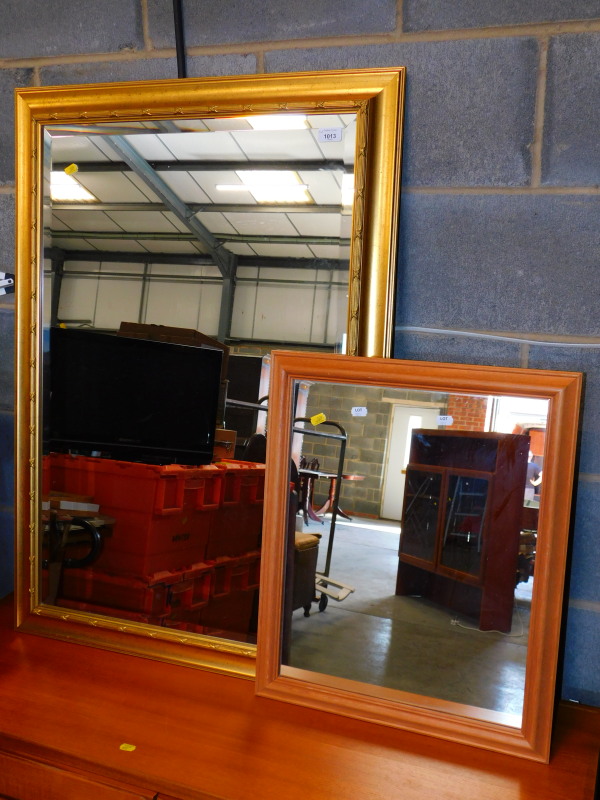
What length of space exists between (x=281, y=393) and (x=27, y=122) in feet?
2.38

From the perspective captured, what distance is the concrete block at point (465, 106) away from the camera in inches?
41.2

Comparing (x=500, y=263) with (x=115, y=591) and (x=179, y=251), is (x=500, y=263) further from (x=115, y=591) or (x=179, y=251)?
(x=115, y=591)

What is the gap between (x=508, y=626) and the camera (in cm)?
98

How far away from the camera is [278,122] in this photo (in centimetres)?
111

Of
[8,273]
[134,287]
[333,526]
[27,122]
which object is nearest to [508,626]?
[333,526]

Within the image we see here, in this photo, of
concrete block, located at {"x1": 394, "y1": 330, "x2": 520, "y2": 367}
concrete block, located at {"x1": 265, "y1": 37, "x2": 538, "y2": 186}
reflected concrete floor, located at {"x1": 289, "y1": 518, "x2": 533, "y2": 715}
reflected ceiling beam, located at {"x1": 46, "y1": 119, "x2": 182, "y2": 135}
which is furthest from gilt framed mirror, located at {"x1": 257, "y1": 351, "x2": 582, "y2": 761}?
reflected ceiling beam, located at {"x1": 46, "y1": 119, "x2": 182, "y2": 135}

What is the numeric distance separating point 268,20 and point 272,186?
0.30 metres

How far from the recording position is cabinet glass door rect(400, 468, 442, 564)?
1028 millimetres

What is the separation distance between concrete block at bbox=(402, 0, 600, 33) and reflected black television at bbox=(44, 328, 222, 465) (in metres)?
0.65

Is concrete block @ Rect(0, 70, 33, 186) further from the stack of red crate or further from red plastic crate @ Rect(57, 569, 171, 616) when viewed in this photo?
red plastic crate @ Rect(57, 569, 171, 616)


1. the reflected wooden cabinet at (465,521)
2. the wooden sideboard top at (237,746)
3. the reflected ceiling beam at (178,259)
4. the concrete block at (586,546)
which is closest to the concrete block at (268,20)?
the reflected ceiling beam at (178,259)

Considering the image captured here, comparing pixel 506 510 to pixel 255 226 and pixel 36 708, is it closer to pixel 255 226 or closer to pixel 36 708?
pixel 255 226

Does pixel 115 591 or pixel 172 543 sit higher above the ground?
pixel 172 543

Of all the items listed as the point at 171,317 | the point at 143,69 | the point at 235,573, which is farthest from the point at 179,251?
the point at 235,573
